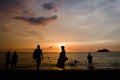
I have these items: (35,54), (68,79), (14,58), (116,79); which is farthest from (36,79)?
(14,58)

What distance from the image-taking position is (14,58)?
2361 cm

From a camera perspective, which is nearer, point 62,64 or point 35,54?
point 62,64

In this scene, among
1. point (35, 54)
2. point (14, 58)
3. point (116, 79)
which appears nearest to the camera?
point (116, 79)

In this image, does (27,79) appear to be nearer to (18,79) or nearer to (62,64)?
(18,79)

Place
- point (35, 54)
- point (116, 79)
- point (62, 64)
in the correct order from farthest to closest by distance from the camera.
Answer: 1. point (35, 54)
2. point (62, 64)
3. point (116, 79)

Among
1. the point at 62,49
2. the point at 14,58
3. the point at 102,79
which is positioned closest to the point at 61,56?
the point at 62,49

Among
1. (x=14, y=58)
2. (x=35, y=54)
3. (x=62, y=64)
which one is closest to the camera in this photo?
(x=62, y=64)

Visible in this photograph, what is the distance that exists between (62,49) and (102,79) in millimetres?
4193

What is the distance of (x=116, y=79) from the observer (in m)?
12.0

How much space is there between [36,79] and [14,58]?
1214cm

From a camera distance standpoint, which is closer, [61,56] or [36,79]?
[36,79]

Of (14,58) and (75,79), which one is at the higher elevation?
(14,58)

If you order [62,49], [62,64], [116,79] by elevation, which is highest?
[62,49]

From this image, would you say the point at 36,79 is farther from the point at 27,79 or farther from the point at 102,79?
the point at 102,79
